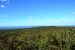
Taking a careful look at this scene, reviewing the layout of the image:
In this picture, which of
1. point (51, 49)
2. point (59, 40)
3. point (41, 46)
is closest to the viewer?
point (41, 46)

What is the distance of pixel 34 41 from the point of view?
22.2m

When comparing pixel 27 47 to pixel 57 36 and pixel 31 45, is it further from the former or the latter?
pixel 57 36

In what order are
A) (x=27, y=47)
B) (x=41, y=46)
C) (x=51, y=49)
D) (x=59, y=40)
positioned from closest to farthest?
(x=41, y=46)
(x=27, y=47)
(x=51, y=49)
(x=59, y=40)

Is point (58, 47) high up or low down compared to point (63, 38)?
down

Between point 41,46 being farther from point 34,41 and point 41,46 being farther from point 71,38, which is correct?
point 71,38

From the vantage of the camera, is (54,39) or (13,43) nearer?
(13,43)

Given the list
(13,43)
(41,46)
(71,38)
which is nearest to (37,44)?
(41,46)

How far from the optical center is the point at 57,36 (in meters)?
26.8

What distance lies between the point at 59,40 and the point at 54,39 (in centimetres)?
153

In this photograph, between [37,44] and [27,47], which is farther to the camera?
[27,47]

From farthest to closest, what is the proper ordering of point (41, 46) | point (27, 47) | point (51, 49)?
1. point (51, 49)
2. point (27, 47)
3. point (41, 46)

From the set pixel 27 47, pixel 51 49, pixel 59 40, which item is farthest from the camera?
pixel 59 40

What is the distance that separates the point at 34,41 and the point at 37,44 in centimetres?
121

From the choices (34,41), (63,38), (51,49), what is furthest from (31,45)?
(63,38)
